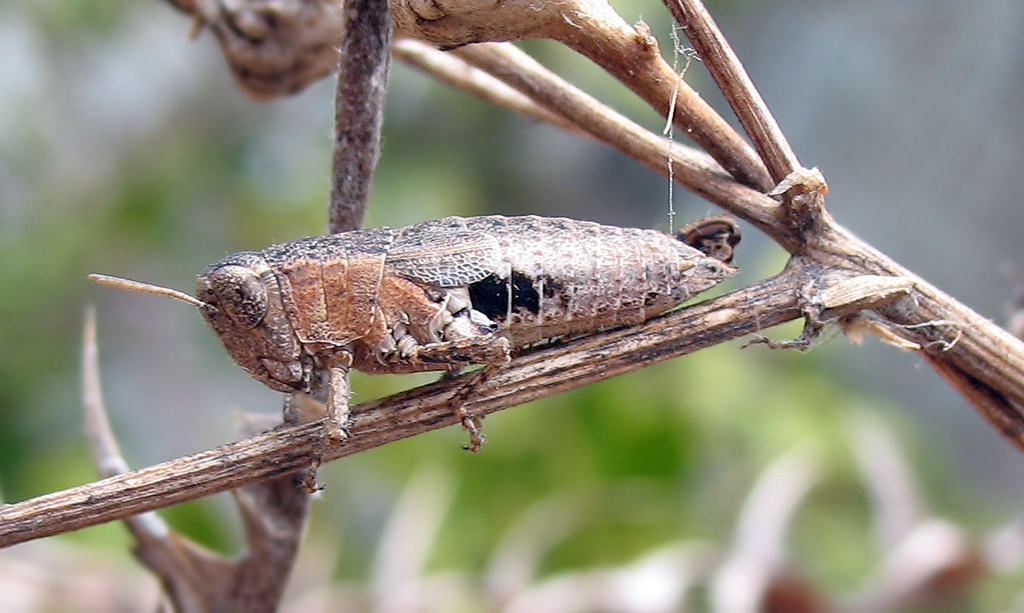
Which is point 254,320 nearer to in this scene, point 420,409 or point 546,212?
point 420,409

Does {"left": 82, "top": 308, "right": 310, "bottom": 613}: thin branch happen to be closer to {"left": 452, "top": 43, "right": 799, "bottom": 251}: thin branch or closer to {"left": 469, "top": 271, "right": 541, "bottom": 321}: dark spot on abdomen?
{"left": 469, "top": 271, "right": 541, "bottom": 321}: dark spot on abdomen

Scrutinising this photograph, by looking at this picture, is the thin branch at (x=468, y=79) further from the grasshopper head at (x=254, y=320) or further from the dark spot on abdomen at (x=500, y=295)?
the grasshopper head at (x=254, y=320)

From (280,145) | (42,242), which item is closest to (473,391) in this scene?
(42,242)

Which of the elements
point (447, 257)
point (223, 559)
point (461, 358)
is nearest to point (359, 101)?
point (447, 257)

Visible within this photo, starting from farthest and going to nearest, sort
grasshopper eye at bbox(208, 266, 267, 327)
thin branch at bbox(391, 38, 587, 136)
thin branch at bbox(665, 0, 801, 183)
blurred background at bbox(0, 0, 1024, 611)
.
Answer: blurred background at bbox(0, 0, 1024, 611) → thin branch at bbox(391, 38, 587, 136) → grasshopper eye at bbox(208, 266, 267, 327) → thin branch at bbox(665, 0, 801, 183)

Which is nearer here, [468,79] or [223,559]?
[223,559]

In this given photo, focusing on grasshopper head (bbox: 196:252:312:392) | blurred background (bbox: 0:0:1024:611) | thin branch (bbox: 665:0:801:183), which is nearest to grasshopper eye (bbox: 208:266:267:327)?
grasshopper head (bbox: 196:252:312:392)
